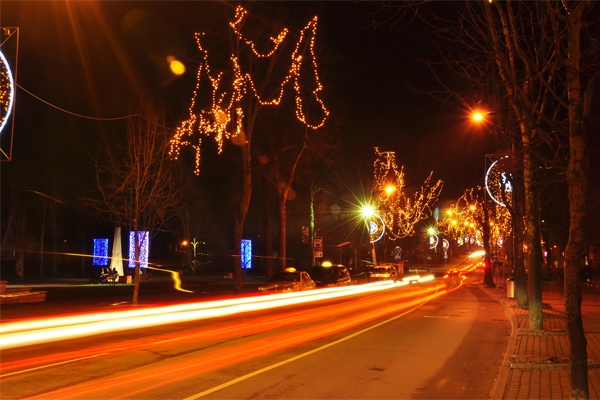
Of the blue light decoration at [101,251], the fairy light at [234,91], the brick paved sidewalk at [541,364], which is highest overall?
the fairy light at [234,91]

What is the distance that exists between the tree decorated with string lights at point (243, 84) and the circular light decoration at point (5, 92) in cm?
1306

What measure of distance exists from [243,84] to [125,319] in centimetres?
1740

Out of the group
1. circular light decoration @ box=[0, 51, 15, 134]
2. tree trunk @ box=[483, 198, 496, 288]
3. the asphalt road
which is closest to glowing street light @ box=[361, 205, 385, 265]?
→ tree trunk @ box=[483, 198, 496, 288]

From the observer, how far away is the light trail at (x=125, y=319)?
14.3m

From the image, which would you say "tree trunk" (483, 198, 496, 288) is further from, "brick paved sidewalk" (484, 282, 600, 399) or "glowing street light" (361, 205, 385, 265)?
"brick paved sidewalk" (484, 282, 600, 399)

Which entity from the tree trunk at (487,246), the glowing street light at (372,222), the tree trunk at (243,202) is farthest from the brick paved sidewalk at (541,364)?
the glowing street light at (372,222)

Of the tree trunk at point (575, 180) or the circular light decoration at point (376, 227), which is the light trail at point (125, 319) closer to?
the tree trunk at point (575, 180)

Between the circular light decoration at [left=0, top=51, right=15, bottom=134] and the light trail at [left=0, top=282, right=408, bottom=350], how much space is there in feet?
18.7

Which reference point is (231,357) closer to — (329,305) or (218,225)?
(329,305)

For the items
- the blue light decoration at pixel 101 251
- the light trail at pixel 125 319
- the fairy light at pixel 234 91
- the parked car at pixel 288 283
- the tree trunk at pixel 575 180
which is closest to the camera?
the tree trunk at pixel 575 180

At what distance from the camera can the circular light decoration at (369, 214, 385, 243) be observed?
51.7 m

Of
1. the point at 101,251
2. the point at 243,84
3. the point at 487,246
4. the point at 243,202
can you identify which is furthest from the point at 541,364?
the point at 101,251

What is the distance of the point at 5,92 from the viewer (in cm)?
1722

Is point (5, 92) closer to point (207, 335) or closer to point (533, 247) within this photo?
point (207, 335)
